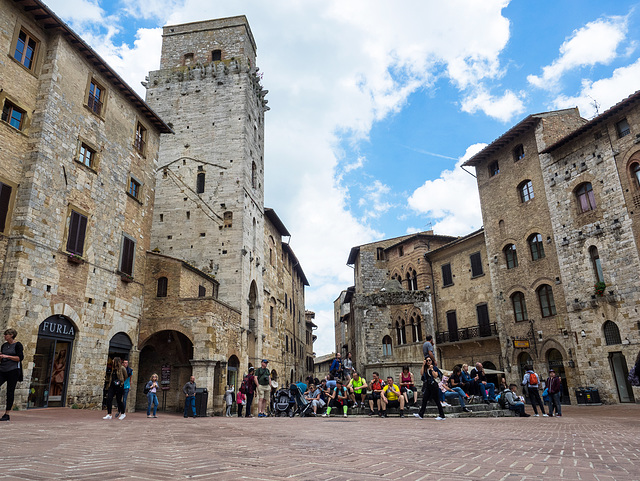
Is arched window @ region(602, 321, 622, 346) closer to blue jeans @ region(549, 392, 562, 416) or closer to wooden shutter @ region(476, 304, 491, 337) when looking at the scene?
wooden shutter @ region(476, 304, 491, 337)

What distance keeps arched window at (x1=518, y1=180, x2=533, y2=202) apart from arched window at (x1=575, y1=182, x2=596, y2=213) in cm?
320

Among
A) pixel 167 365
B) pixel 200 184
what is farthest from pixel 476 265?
pixel 167 365

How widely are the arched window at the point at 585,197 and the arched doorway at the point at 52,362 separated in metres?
23.0

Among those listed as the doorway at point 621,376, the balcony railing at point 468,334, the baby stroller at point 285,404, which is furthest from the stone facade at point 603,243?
the baby stroller at point 285,404

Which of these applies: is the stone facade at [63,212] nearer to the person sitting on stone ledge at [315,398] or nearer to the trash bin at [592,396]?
the person sitting on stone ledge at [315,398]

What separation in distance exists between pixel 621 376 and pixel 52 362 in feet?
74.2

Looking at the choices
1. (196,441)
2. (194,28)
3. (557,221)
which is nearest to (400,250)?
(557,221)

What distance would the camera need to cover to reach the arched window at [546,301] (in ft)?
76.1

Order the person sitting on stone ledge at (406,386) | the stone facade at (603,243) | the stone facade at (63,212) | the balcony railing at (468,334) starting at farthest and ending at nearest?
the balcony railing at (468,334), the stone facade at (603,243), the person sitting on stone ledge at (406,386), the stone facade at (63,212)

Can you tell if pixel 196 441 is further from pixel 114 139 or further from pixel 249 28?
pixel 249 28

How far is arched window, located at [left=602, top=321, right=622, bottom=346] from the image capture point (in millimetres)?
19641

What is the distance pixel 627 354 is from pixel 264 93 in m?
26.8

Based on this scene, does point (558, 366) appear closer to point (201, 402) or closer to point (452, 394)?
point (452, 394)

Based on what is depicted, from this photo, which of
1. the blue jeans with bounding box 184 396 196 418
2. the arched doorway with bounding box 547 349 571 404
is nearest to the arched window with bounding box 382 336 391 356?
the arched doorway with bounding box 547 349 571 404
